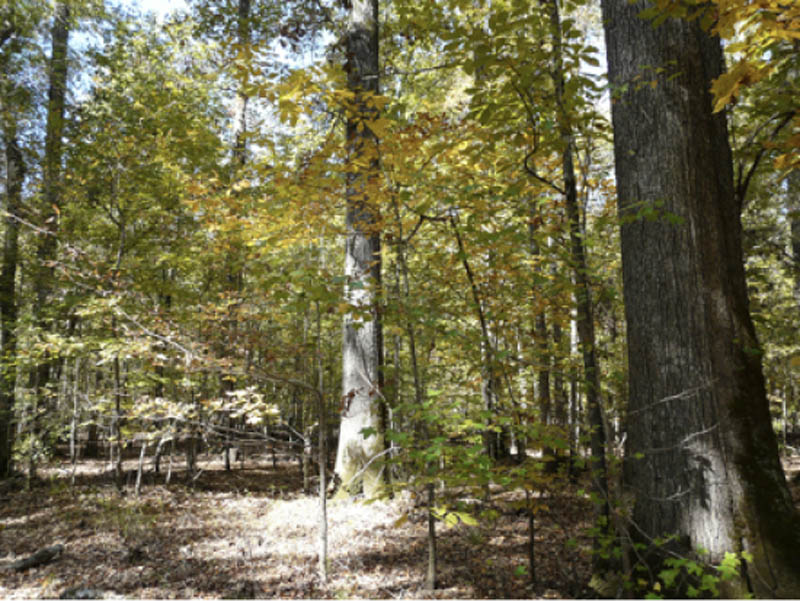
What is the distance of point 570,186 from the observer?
3.45 metres

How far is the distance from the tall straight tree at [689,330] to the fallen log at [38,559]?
5583 mm

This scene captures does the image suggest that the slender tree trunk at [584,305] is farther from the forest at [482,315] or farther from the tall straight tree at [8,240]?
the tall straight tree at [8,240]

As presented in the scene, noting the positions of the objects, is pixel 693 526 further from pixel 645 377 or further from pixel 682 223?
pixel 682 223

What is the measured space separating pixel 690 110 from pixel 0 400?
39.3ft

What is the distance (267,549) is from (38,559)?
2.27 meters

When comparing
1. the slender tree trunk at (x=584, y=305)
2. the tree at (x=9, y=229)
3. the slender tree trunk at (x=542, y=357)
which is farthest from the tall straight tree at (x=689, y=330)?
the tree at (x=9, y=229)

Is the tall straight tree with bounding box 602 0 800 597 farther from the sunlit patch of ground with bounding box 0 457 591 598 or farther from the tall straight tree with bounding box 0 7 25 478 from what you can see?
the tall straight tree with bounding box 0 7 25 478

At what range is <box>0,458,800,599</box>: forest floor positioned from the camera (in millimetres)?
3811

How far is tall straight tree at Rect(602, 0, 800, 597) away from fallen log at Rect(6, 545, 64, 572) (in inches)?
220

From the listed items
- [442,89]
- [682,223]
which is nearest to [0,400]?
[442,89]

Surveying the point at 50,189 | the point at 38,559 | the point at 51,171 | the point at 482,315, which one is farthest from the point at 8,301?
the point at 482,315

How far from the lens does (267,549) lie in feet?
15.9

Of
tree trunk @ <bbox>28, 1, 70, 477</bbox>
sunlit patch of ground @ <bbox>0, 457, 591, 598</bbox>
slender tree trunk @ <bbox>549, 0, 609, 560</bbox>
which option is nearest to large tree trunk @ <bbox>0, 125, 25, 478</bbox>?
tree trunk @ <bbox>28, 1, 70, 477</bbox>

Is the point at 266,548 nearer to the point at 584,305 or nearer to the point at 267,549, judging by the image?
the point at 267,549
